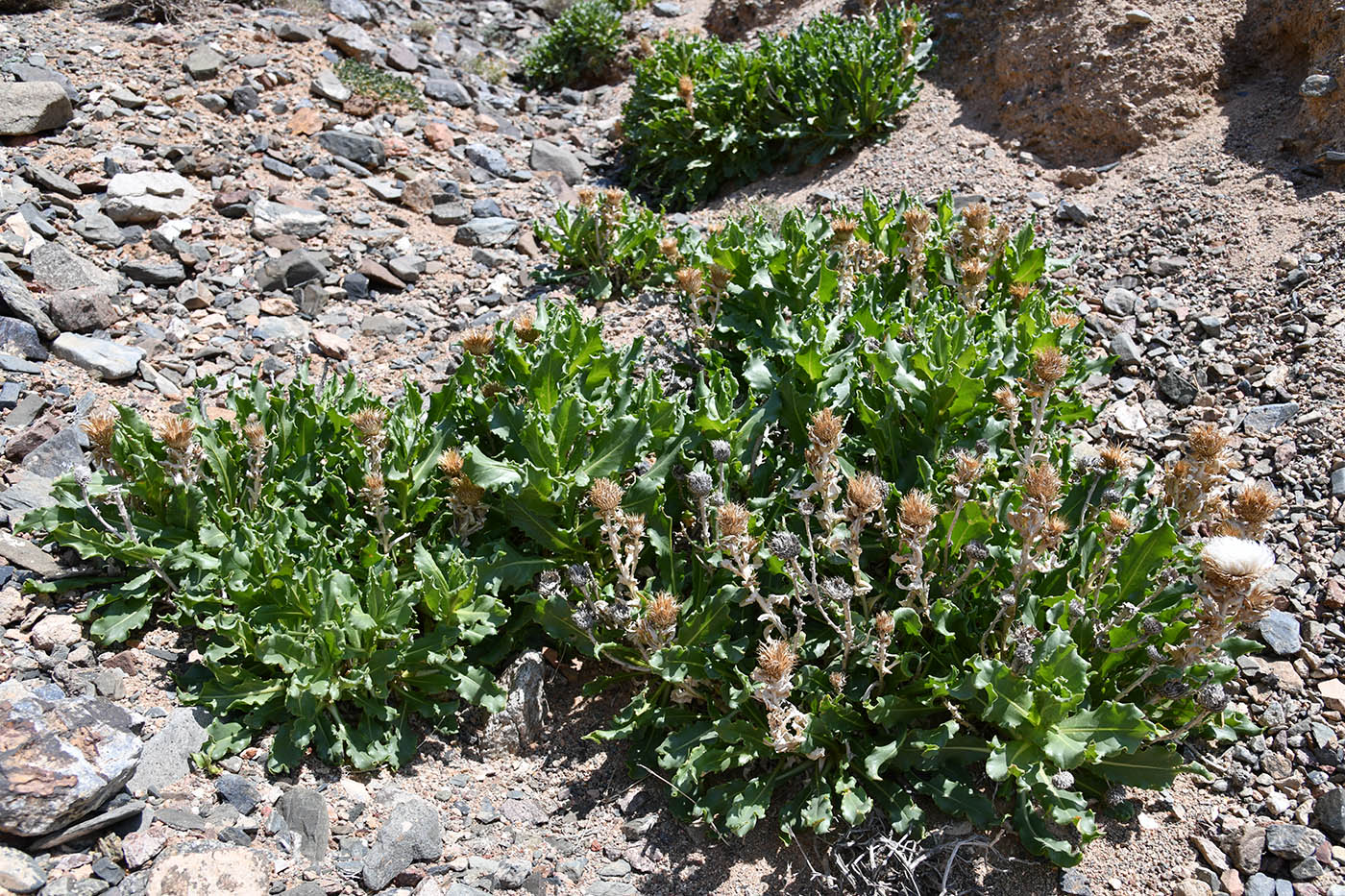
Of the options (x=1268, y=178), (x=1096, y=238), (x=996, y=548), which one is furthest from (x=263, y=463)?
(x=1268, y=178)

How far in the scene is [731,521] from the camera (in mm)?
3279

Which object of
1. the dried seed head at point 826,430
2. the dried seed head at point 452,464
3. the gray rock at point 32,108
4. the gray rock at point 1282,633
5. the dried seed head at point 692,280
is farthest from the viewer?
the gray rock at point 32,108

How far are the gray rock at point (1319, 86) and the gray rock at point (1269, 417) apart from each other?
2.32m

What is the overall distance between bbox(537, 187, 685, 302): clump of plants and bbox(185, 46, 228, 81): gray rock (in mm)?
3533

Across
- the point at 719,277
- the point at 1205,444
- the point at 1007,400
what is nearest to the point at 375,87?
the point at 719,277

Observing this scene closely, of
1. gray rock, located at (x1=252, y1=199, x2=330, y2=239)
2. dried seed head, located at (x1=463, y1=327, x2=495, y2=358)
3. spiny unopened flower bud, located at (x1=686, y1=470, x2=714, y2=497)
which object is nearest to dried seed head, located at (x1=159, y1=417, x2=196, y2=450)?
dried seed head, located at (x1=463, y1=327, x2=495, y2=358)

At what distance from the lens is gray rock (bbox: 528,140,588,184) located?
8438mm

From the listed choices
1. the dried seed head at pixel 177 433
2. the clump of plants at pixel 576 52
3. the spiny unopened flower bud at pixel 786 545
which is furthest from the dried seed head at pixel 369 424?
the clump of plants at pixel 576 52

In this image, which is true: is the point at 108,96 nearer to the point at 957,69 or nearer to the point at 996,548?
the point at 957,69

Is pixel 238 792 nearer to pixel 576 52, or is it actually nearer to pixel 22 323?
pixel 22 323

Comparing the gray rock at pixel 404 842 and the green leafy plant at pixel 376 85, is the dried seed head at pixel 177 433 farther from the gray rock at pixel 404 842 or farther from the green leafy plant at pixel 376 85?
the green leafy plant at pixel 376 85

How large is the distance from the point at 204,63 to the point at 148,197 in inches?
80.2

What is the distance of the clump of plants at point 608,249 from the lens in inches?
246

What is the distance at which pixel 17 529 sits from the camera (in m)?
4.09
